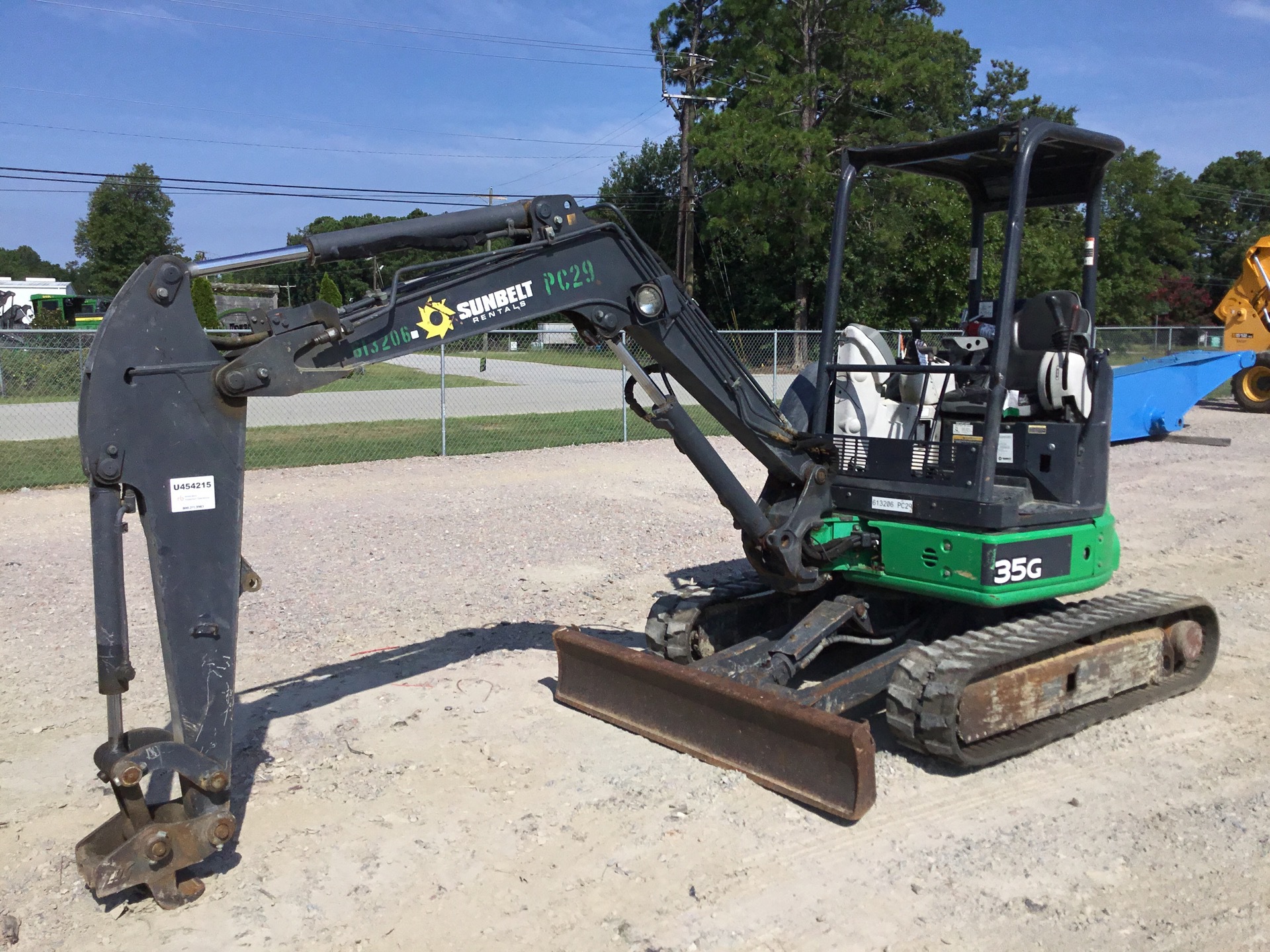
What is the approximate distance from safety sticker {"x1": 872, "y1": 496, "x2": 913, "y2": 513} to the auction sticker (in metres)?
3.37

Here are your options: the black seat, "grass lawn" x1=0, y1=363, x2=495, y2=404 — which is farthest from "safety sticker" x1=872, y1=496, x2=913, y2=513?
"grass lawn" x1=0, y1=363, x2=495, y2=404

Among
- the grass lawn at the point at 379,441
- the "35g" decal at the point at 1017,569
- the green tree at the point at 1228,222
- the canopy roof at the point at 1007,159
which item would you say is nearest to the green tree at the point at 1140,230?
the green tree at the point at 1228,222

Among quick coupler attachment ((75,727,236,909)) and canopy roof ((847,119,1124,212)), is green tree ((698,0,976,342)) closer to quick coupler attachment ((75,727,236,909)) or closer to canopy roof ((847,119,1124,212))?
canopy roof ((847,119,1124,212))

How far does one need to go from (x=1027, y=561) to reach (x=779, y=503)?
51.7 inches

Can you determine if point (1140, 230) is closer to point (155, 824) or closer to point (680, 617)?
point (680, 617)

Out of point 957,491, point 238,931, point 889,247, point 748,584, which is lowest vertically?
point 238,931

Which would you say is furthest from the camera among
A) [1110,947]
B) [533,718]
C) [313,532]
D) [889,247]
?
[889,247]

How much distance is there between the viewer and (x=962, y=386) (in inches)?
225

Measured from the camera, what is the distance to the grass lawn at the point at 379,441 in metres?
14.2

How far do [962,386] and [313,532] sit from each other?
6929 millimetres

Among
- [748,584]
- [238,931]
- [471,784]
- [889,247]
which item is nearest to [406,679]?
[471,784]

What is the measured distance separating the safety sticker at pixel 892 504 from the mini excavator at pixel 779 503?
0.01m

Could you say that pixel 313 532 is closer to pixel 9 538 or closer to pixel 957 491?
pixel 9 538

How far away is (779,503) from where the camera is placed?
19.7ft
